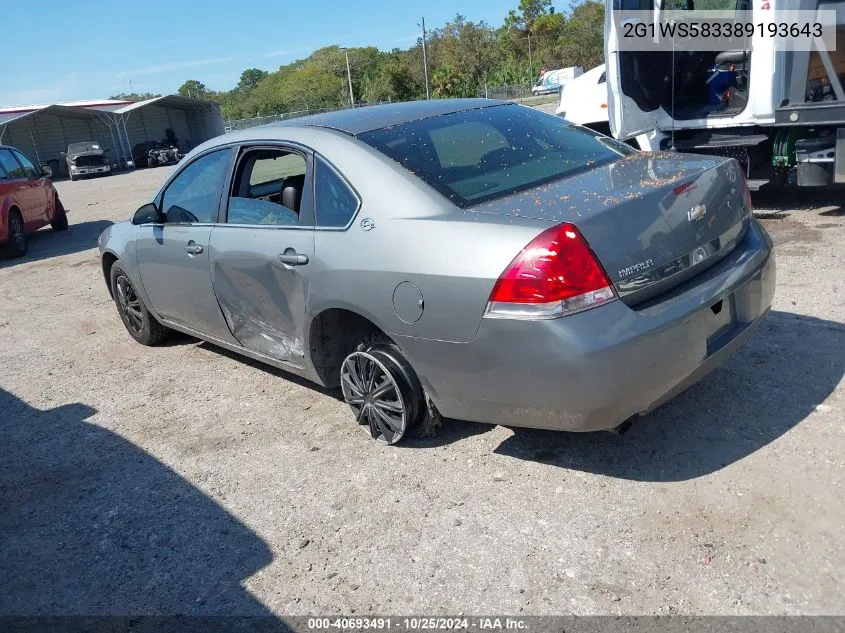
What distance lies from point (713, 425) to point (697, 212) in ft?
3.49

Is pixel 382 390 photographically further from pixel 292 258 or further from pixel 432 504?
pixel 292 258

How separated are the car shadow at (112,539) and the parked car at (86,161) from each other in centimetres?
3414

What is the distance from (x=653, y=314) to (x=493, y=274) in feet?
2.17

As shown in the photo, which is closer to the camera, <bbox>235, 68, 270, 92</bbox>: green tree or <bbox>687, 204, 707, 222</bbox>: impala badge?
<bbox>687, 204, 707, 222</bbox>: impala badge

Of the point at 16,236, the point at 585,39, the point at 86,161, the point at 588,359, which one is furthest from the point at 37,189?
the point at 585,39

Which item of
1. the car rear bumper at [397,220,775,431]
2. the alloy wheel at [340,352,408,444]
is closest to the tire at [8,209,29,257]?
the alloy wheel at [340,352,408,444]

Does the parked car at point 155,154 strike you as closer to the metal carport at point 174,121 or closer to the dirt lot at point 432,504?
the metal carport at point 174,121

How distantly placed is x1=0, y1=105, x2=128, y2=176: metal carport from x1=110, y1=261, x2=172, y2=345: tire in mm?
36206

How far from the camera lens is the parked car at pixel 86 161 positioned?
35094 millimetres

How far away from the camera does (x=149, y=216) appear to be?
5.31 meters

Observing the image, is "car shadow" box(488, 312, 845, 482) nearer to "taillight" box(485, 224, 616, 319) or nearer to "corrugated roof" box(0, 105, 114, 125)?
"taillight" box(485, 224, 616, 319)

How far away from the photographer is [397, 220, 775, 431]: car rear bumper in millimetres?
2975

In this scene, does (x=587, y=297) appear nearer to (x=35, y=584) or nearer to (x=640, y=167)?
(x=640, y=167)

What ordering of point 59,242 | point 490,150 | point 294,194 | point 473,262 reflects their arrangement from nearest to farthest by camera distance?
point 473,262 → point 490,150 → point 294,194 → point 59,242
